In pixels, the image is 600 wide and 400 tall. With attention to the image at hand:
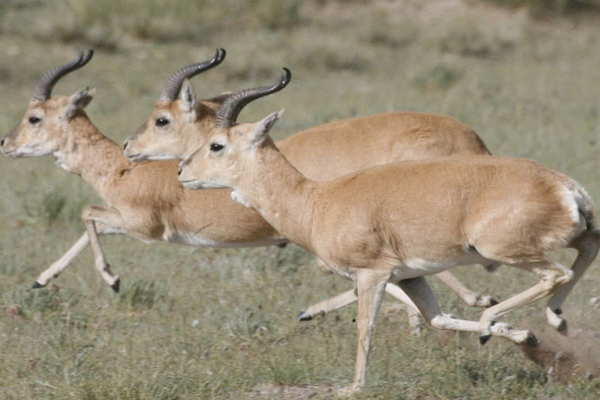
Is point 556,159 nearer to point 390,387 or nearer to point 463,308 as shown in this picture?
point 463,308

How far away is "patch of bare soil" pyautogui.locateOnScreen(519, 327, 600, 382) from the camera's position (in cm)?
665

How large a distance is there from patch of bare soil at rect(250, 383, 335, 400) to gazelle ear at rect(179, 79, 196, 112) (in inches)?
123

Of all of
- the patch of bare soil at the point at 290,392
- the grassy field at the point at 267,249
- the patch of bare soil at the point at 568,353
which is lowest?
the grassy field at the point at 267,249

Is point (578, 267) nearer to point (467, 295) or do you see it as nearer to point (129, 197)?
point (467, 295)

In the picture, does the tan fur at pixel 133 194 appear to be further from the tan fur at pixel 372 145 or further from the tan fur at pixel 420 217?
the tan fur at pixel 420 217

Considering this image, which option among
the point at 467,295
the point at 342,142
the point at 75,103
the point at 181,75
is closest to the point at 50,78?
the point at 75,103

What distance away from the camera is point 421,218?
20.3ft

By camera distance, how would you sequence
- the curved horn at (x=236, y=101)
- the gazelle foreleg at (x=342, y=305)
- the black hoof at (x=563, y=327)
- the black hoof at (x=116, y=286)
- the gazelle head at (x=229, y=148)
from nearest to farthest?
the black hoof at (x=563, y=327), the gazelle head at (x=229, y=148), the curved horn at (x=236, y=101), the gazelle foreleg at (x=342, y=305), the black hoof at (x=116, y=286)

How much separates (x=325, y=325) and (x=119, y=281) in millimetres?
1802

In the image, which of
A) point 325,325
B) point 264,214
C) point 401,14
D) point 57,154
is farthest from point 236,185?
point 401,14

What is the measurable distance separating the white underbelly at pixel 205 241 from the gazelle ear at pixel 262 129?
1.60 meters

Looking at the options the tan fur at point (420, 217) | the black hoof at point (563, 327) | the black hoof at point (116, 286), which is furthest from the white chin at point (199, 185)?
the black hoof at point (563, 327)

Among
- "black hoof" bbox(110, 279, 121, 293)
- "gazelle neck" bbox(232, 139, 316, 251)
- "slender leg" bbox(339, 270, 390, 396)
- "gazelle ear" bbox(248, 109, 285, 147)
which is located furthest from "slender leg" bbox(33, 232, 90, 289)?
"slender leg" bbox(339, 270, 390, 396)

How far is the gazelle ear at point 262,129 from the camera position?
6.71 m
